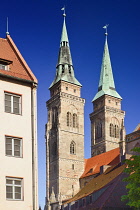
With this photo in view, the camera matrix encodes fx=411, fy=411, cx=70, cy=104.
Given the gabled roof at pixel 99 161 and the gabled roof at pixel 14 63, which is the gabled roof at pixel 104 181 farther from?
the gabled roof at pixel 14 63

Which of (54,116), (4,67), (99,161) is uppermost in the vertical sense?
(54,116)

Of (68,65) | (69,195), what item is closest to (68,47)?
(68,65)

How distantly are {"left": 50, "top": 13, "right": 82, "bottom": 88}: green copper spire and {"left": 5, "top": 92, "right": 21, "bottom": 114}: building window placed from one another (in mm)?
67133

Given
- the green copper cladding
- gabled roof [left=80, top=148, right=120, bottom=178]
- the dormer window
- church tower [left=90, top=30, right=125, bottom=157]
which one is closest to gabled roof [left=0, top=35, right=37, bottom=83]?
the dormer window

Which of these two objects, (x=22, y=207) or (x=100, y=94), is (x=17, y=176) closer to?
(x=22, y=207)

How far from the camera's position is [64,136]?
82.1m

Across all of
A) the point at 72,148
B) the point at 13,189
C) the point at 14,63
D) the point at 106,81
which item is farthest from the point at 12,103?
the point at 106,81

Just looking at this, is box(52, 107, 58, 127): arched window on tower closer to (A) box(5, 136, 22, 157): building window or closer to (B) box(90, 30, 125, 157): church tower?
(B) box(90, 30, 125, 157): church tower

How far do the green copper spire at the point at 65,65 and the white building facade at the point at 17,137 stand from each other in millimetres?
66596

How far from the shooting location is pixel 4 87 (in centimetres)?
2156

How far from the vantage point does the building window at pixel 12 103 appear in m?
21.3

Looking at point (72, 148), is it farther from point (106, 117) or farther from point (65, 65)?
point (65, 65)

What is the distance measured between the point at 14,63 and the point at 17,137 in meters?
4.56

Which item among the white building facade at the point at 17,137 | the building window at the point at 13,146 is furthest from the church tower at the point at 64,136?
the building window at the point at 13,146
